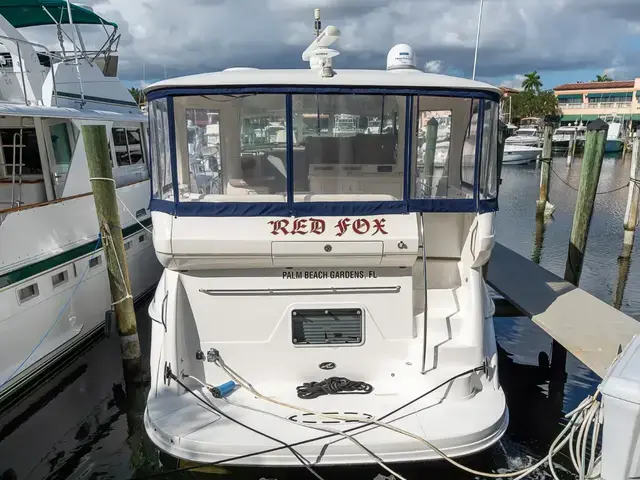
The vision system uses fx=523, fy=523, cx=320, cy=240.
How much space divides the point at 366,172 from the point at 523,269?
5.27 meters

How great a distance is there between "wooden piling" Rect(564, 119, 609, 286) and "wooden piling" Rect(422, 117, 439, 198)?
5.86 metres

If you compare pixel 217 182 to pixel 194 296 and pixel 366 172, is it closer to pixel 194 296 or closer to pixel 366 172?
pixel 194 296

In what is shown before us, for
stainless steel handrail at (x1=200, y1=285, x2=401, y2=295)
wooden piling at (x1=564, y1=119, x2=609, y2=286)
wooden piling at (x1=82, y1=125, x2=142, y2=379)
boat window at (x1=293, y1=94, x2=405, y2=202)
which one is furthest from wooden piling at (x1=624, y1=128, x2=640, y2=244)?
wooden piling at (x1=82, y1=125, x2=142, y2=379)

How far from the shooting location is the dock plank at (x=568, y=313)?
631 cm

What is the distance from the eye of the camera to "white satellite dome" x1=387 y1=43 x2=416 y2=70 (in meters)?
6.24

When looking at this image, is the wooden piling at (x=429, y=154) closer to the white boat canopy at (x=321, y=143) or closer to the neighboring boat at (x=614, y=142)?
the white boat canopy at (x=321, y=143)

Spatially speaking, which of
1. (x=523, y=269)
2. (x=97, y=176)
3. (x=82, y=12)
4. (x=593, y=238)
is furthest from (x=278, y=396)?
(x=593, y=238)

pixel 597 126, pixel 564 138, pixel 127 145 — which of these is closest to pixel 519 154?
pixel 564 138

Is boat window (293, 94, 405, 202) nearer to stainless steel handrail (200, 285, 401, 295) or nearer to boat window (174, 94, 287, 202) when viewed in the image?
boat window (174, 94, 287, 202)

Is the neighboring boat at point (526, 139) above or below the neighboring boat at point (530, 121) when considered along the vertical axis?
below

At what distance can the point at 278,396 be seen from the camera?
513 cm

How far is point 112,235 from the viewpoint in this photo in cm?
764

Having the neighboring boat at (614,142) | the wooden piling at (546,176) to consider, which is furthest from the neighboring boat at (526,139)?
the wooden piling at (546,176)

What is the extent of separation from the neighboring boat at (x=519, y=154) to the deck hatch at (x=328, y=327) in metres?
41.2
